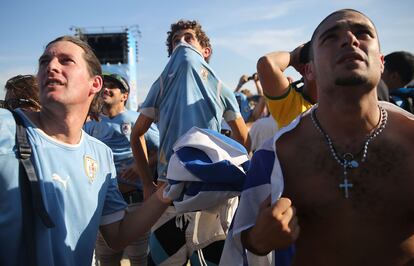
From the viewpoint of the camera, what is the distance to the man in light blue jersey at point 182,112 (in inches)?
98.6

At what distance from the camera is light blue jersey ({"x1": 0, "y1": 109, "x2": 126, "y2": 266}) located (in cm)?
153

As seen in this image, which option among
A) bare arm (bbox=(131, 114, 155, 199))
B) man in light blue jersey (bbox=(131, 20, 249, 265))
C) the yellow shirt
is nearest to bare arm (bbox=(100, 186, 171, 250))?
man in light blue jersey (bbox=(131, 20, 249, 265))

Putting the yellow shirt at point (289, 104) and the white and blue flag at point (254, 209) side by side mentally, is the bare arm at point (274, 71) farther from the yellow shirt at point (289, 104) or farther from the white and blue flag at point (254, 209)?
the white and blue flag at point (254, 209)

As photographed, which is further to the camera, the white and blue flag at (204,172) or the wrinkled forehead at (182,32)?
the wrinkled forehead at (182,32)

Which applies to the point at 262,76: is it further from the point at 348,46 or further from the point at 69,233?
the point at 69,233

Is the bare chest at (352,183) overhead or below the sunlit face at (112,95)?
below

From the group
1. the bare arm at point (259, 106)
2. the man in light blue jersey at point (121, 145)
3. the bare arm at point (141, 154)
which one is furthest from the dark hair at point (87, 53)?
the bare arm at point (259, 106)

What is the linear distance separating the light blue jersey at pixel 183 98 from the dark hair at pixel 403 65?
6.51 ft

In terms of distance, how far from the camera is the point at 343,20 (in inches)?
65.9

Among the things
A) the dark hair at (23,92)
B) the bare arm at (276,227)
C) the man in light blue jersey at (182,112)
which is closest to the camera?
the bare arm at (276,227)

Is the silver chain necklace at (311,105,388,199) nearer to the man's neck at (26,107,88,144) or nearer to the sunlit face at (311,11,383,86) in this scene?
the sunlit face at (311,11,383,86)

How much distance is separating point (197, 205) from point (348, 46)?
1.03 m

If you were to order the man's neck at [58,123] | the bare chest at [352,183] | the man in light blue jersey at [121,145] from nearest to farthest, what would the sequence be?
the bare chest at [352,183], the man's neck at [58,123], the man in light blue jersey at [121,145]

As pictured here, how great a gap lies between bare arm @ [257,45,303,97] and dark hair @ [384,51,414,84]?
1.60 meters
